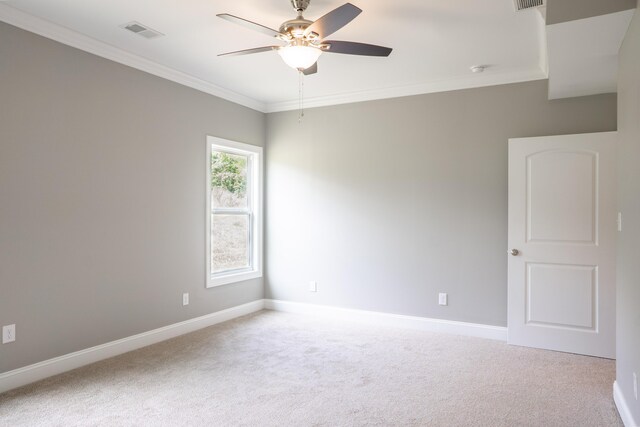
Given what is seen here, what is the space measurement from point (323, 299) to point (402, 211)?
4.84 feet

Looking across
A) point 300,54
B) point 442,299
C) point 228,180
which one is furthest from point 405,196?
point 300,54

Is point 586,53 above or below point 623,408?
above

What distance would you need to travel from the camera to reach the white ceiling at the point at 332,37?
9.59ft

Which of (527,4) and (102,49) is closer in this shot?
(527,4)

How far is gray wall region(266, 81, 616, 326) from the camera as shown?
4.27 meters

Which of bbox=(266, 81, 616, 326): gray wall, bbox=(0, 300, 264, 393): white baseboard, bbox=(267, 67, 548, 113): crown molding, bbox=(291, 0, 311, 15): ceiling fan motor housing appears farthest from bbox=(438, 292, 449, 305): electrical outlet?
bbox=(291, 0, 311, 15): ceiling fan motor housing

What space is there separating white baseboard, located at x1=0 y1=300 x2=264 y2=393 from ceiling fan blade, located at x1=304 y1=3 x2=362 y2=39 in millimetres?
3019

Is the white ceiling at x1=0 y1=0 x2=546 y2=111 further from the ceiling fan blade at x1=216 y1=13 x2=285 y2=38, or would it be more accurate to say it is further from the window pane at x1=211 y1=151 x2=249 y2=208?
the window pane at x1=211 y1=151 x2=249 y2=208

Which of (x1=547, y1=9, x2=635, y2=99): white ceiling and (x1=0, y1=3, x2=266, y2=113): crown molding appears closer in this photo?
(x1=547, y1=9, x2=635, y2=99): white ceiling

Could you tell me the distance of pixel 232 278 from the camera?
5035 mm

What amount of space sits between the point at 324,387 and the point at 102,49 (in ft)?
10.7

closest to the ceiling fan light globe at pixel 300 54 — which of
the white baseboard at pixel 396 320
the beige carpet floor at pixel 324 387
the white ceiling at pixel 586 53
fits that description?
the white ceiling at pixel 586 53

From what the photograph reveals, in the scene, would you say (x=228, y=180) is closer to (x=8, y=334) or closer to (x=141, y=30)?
(x=141, y=30)

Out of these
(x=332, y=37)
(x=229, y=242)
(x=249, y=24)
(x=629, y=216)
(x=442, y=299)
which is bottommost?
(x=442, y=299)
